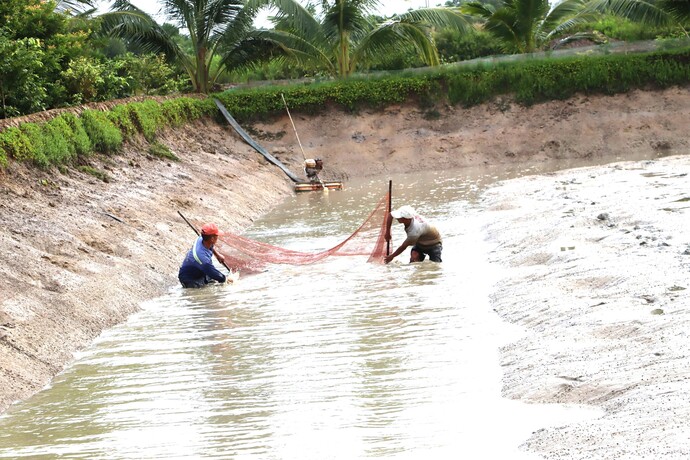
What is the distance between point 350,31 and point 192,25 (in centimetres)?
523

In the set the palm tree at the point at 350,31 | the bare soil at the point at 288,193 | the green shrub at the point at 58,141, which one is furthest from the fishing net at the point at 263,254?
the palm tree at the point at 350,31

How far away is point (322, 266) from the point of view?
607 inches

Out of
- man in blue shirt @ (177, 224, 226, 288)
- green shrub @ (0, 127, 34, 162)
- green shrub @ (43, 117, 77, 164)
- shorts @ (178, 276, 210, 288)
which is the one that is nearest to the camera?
man in blue shirt @ (177, 224, 226, 288)

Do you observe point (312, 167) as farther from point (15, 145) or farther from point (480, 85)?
point (15, 145)

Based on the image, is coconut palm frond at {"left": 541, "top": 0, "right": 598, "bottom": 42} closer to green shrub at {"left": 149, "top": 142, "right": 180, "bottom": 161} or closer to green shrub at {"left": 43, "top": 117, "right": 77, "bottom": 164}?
green shrub at {"left": 149, "top": 142, "right": 180, "bottom": 161}

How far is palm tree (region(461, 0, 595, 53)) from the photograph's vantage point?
3422 cm

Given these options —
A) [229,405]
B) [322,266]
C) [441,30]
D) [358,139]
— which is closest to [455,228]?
[322,266]

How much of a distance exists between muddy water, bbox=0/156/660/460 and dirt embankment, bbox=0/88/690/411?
0.52 m

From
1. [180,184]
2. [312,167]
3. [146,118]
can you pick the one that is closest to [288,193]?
[312,167]

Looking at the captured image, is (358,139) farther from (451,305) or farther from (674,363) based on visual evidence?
(674,363)

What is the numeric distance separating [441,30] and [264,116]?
19891 millimetres

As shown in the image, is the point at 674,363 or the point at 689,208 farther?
the point at 689,208

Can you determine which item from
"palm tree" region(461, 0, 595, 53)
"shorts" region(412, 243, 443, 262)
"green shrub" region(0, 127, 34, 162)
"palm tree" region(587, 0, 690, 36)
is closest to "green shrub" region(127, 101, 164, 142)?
"green shrub" region(0, 127, 34, 162)

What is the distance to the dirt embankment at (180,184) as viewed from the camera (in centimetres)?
1131
